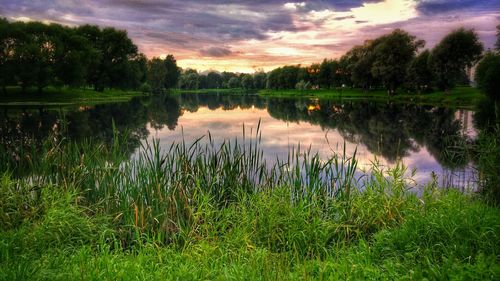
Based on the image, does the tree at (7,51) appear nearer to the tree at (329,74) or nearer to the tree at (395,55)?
the tree at (395,55)

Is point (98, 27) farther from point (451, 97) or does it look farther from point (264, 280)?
point (264, 280)

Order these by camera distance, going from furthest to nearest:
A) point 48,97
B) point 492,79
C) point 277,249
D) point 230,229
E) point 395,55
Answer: point 395,55
point 48,97
point 492,79
point 230,229
point 277,249

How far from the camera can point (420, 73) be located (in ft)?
251

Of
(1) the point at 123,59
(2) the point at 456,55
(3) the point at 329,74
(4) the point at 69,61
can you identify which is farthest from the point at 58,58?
(3) the point at 329,74

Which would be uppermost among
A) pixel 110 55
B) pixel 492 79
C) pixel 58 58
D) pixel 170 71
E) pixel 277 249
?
pixel 170 71

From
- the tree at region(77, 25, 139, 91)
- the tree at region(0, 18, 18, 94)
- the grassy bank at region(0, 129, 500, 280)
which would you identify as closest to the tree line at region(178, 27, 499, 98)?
the grassy bank at region(0, 129, 500, 280)

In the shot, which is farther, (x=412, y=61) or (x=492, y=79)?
(x=412, y=61)

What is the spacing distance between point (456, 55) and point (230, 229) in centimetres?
7370

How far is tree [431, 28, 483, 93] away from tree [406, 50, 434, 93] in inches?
160

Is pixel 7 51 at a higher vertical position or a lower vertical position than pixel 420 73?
higher

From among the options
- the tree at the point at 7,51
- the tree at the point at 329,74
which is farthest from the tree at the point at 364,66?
the tree at the point at 7,51

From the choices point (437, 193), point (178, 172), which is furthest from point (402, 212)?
point (178, 172)

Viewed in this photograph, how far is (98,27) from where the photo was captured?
96.4 meters

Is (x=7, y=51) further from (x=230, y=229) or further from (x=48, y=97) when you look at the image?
(x=230, y=229)
